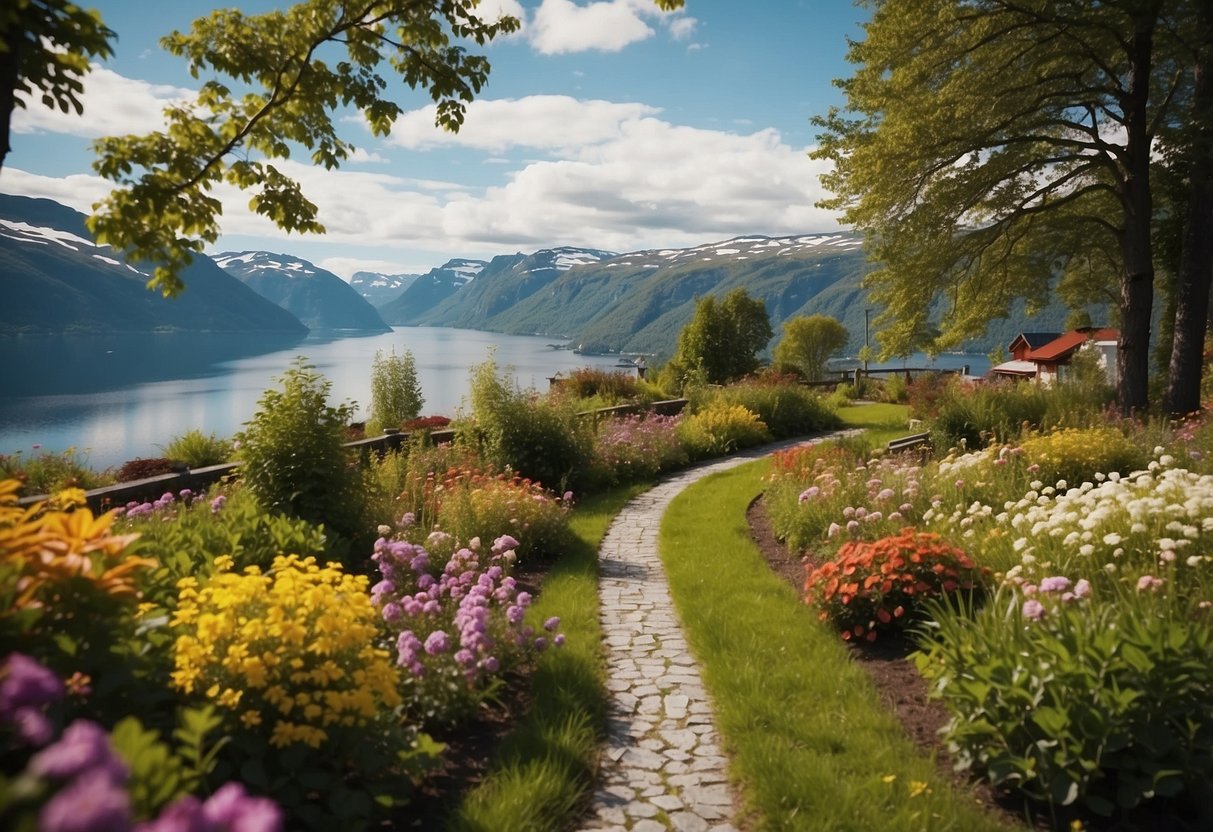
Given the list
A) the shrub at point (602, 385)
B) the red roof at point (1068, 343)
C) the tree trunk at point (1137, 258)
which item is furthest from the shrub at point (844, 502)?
the red roof at point (1068, 343)

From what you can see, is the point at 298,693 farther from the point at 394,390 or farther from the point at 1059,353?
the point at 1059,353

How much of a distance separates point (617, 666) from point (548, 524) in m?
3.04

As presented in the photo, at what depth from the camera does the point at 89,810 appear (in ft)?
2.86

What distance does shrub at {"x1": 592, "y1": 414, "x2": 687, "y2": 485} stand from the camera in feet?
39.7

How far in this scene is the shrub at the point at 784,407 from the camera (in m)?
17.2


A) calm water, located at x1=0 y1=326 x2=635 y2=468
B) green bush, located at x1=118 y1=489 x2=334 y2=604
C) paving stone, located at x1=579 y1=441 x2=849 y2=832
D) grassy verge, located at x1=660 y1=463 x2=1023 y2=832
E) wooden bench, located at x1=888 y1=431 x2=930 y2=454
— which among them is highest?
green bush, located at x1=118 y1=489 x2=334 y2=604

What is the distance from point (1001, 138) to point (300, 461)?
1327cm

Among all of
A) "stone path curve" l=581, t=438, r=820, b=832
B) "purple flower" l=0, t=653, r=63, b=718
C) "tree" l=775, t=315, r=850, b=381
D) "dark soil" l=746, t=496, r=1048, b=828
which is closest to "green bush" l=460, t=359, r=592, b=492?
"stone path curve" l=581, t=438, r=820, b=832

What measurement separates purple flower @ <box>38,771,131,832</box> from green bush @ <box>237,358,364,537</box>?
241 inches

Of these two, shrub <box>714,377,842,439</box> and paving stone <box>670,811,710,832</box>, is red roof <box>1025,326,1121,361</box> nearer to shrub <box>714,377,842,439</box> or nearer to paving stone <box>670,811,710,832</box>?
shrub <box>714,377,842,439</box>

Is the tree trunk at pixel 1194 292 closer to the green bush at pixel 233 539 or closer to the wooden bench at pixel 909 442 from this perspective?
the wooden bench at pixel 909 442

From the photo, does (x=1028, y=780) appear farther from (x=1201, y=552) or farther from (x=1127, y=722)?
(x=1201, y=552)

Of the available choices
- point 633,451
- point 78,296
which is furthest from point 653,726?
point 78,296

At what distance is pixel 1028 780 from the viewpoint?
11.7 feet
